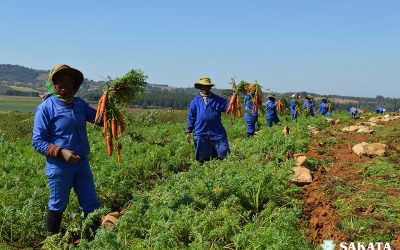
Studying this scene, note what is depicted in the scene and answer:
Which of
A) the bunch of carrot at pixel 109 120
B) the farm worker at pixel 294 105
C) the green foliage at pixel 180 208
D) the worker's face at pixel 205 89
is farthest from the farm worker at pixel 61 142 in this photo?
the farm worker at pixel 294 105

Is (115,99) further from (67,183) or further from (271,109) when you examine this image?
(271,109)

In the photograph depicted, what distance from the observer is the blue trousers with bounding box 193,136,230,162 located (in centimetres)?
712

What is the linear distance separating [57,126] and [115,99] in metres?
1.03

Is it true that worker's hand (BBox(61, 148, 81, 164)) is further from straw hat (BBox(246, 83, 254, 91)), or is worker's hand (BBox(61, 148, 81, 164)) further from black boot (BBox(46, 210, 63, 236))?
straw hat (BBox(246, 83, 254, 91))

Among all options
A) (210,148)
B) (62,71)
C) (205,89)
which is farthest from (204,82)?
(62,71)

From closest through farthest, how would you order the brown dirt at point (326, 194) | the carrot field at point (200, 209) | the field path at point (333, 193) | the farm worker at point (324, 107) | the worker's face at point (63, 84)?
the carrot field at point (200, 209), the field path at point (333, 193), the brown dirt at point (326, 194), the worker's face at point (63, 84), the farm worker at point (324, 107)

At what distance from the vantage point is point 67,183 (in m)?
4.72

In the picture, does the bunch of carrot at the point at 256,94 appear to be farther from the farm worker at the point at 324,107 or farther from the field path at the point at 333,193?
the farm worker at the point at 324,107

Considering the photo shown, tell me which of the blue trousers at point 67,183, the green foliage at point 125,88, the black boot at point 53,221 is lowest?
the black boot at point 53,221

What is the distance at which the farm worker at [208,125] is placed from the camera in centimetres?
712

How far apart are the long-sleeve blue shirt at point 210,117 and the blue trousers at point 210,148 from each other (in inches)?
3.5

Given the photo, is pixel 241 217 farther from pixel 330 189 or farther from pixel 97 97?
pixel 97 97

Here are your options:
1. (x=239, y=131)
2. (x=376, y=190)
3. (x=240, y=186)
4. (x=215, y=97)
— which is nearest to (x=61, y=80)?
(x=240, y=186)

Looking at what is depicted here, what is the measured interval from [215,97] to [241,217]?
2.92 meters
